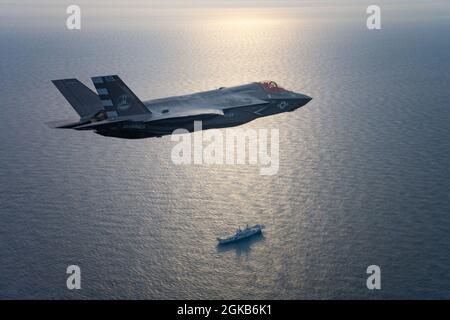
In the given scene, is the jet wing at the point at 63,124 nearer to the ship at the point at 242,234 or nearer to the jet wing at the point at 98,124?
the jet wing at the point at 98,124

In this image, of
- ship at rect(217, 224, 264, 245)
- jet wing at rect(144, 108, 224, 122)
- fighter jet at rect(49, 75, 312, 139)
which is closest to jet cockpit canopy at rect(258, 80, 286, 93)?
fighter jet at rect(49, 75, 312, 139)

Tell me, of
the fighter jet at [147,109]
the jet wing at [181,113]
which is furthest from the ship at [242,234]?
the jet wing at [181,113]

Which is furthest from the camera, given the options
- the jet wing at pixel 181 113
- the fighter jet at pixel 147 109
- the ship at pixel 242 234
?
the ship at pixel 242 234

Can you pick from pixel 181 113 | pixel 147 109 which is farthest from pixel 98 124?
pixel 181 113

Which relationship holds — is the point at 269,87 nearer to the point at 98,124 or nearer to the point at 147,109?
the point at 147,109

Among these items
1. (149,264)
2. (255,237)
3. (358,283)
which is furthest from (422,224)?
(149,264)
